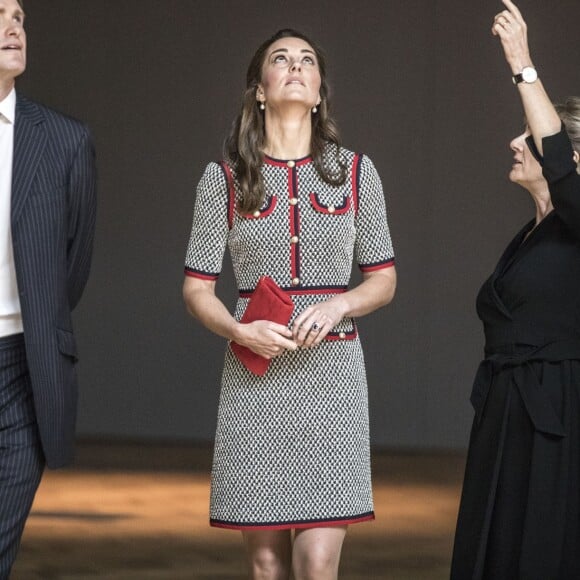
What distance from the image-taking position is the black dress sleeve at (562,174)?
282 centimetres

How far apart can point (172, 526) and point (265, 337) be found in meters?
3.17

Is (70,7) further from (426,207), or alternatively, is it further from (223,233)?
(223,233)

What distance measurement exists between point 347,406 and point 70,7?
7.60m

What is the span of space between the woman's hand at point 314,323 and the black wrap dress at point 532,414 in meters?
0.38

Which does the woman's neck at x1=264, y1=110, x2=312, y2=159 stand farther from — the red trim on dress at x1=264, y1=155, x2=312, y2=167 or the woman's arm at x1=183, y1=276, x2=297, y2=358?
the woman's arm at x1=183, y1=276, x2=297, y2=358

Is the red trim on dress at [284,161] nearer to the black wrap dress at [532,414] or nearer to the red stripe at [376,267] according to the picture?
the red stripe at [376,267]

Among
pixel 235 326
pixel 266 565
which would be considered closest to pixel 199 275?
pixel 235 326

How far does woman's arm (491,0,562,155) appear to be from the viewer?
2875mm

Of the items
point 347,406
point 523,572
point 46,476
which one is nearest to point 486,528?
point 523,572

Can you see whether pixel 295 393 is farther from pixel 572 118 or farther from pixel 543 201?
pixel 572 118

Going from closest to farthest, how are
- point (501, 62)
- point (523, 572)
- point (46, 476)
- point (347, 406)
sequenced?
point (523, 572)
point (347, 406)
point (46, 476)
point (501, 62)

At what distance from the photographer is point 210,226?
322cm

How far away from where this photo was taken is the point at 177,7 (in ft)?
32.5

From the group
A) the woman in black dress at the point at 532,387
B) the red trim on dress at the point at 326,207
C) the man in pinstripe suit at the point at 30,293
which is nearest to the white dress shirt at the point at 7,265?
the man in pinstripe suit at the point at 30,293
